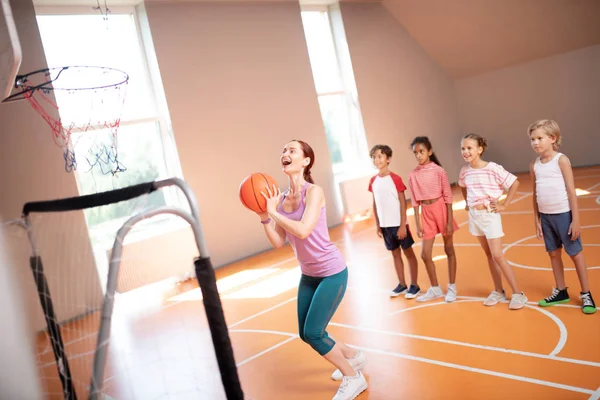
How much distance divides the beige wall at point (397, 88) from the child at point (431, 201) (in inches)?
226

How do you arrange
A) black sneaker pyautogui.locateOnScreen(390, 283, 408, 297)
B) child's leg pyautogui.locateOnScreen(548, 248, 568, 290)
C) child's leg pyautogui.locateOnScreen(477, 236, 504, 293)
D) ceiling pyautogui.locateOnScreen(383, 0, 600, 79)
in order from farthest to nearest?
ceiling pyautogui.locateOnScreen(383, 0, 600, 79) < black sneaker pyautogui.locateOnScreen(390, 283, 408, 297) < child's leg pyautogui.locateOnScreen(477, 236, 504, 293) < child's leg pyautogui.locateOnScreen(548, 248, 568, 290)

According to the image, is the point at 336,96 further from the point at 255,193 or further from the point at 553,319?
the point at 255,193

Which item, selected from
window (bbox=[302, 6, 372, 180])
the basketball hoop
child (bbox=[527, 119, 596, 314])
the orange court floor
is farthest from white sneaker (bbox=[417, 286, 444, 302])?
window (bbox=[302, 6, 372, 180])

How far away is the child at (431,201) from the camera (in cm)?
429

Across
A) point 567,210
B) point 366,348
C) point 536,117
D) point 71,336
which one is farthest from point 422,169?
point 536,117

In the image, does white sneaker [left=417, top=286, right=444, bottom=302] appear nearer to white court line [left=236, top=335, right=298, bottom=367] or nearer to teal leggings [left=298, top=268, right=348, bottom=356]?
white court line [left=236, top=335, right=298, bottom=367]

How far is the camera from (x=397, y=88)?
10.7 meters

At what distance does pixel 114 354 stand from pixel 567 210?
3.06m

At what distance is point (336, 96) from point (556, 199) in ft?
22.3

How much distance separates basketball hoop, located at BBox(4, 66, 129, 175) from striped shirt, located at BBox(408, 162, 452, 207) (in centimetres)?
240

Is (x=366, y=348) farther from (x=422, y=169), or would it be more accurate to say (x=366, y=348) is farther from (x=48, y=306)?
(x=48, y=306)

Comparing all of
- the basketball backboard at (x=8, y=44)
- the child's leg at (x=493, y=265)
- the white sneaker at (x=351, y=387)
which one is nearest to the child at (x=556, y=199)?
the child's leg at (x=493, y=265)

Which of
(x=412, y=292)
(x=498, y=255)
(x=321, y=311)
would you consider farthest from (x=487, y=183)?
(x=321, y=311)

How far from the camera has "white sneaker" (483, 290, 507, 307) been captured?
411 cm
